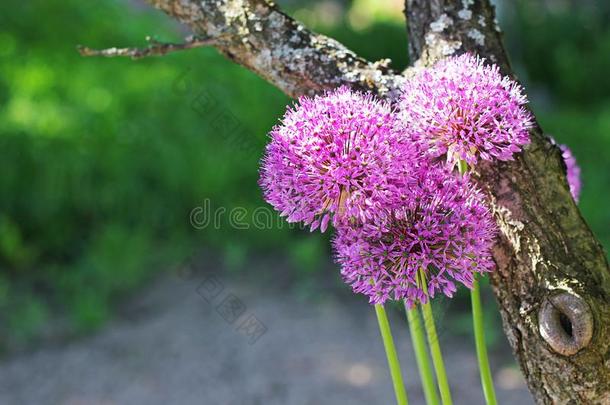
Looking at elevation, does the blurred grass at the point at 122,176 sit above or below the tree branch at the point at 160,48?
above

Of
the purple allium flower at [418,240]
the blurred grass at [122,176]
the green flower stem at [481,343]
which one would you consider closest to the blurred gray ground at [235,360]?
the blurred grass at [122,176]

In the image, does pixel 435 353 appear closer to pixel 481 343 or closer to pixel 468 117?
pixel 481 343

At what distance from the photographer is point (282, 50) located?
159 centimetres

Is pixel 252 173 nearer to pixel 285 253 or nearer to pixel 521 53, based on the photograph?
pixel 285 253

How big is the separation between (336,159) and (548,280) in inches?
18.7

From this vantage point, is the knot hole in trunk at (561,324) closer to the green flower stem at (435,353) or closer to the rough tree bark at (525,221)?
the rough tree bark at (525,221)

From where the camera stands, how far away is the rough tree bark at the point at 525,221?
53.4 inches

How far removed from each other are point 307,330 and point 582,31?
5.25 meters

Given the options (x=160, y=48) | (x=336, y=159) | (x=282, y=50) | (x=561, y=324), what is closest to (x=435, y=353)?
(x=561, y=324)

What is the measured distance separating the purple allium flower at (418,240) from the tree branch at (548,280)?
0.20m

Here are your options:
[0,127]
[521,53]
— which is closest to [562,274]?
[0,127]

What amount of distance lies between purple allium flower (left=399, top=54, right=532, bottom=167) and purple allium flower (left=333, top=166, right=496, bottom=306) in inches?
2.1

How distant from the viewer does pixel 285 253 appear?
13.6 ft

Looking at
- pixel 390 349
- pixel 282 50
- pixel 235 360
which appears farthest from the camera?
pixel 235 360
